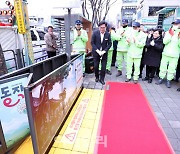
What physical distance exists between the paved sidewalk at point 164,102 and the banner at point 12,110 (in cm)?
219

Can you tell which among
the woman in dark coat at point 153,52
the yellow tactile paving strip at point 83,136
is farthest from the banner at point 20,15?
the woman in dark coat at point 153,52

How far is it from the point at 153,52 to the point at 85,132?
3559 millimetres

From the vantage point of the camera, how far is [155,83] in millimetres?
5242

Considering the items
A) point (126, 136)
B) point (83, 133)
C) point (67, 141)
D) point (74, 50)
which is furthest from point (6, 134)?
point (74, 50)

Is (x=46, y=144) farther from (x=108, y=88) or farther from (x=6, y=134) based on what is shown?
(x=108, y=88)

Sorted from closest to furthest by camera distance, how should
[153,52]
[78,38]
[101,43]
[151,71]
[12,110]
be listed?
[12,110] → [101,43] → [153,52] → [78,38] → [151,71]

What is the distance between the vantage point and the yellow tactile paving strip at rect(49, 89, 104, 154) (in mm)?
2344

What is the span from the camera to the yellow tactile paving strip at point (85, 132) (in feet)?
7.69

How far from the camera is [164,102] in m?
3.96

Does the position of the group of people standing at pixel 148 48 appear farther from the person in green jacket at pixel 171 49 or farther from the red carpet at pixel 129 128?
the red carpet at pixel 129 128

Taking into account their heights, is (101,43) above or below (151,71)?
above

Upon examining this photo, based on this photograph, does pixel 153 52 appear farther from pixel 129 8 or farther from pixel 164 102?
pixel 129 8

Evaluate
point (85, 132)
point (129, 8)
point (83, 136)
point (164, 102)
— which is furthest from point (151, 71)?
point (129, 8)

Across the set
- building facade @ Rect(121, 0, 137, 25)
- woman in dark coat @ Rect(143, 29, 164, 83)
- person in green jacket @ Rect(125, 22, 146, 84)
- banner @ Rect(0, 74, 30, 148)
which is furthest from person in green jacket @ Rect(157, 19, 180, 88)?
building facade @ Rect(121, 0, 137, 25)
